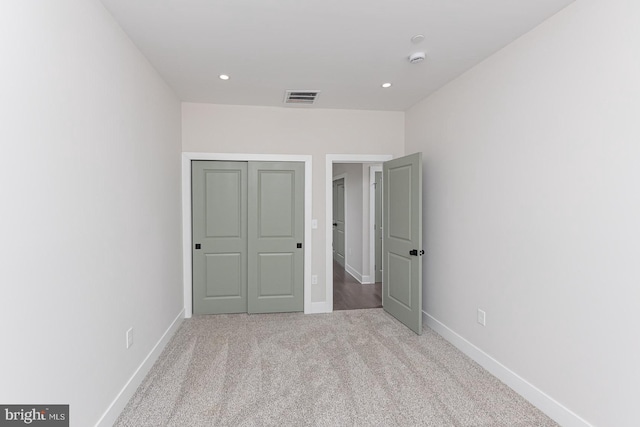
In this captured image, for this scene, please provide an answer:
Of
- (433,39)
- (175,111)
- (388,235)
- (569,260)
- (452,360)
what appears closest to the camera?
(569,260)

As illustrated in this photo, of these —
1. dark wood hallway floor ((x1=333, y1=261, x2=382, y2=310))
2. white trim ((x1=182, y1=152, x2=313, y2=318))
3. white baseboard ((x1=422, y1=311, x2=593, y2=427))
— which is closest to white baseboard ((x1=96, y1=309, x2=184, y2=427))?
white trim ((x1=182, y1=152, x2=313, y2=318))

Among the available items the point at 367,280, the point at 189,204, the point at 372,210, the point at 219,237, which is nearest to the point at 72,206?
the point at 189,204

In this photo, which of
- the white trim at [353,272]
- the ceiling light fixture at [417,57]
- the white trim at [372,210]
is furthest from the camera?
the white trim at [353,272]

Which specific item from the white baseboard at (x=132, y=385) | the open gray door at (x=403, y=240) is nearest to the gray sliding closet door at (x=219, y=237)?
the white baseboard at (x=132, y=385)

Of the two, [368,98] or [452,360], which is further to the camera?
[368,98]

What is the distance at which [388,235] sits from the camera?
4066mm

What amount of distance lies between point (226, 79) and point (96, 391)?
8.73 feet

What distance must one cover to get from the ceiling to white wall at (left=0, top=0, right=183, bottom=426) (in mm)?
375

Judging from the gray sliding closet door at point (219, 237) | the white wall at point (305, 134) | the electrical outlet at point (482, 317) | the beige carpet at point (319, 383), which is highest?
the white wall at point (305, 134)

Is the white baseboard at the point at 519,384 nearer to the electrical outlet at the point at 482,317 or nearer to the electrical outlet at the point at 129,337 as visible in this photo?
the electrical outlet at the point at 482,317

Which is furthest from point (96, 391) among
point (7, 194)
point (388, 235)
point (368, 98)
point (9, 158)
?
point (368, 98)

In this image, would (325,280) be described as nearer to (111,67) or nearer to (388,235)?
(388,235)

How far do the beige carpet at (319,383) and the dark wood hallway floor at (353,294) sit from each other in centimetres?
91

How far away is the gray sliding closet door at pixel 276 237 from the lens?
13.3 ft
